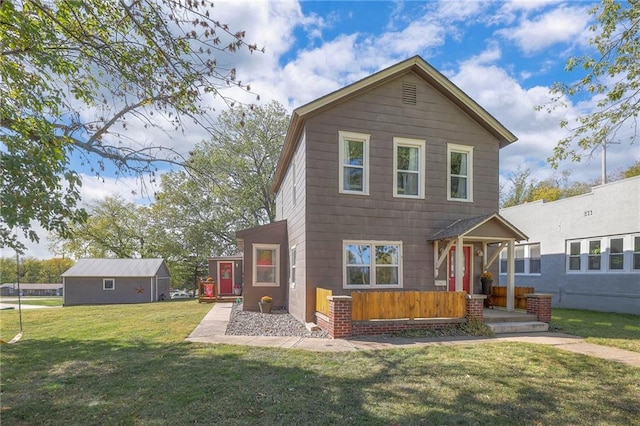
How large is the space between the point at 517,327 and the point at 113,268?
88.7 feet

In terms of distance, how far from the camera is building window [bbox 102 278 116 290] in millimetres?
26391

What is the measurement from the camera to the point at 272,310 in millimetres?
13695

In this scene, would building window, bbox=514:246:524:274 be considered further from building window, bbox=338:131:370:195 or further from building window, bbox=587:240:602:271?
A: building window, bbox=338:131:370:195

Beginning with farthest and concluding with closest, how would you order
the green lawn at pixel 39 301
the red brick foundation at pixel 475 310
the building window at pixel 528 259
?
the green lawn at pixel 39 301
the building window at pixel 528 259
the red brick foundation at pixel 475 310

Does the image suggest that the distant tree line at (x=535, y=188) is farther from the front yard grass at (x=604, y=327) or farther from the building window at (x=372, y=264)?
the building window at (x=372, y=264)

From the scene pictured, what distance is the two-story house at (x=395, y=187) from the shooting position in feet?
33.4

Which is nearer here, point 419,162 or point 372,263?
point 372,263

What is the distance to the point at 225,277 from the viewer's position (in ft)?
68.6

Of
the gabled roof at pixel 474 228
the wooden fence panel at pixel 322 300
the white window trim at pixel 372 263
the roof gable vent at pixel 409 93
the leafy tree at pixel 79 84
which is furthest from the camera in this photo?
the roof gable vent at pixel 409 93

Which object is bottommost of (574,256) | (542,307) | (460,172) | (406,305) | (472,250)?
(542,307)

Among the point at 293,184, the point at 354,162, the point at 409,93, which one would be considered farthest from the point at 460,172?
the point at 293,184

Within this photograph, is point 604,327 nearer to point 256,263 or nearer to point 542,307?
point 542,307

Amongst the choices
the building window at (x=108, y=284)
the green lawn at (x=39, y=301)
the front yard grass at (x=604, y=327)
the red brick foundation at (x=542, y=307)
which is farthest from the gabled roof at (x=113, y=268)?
the front yard grass at (x=604, y=327)

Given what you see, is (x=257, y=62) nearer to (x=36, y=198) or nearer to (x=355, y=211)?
(x=36, y=198)
